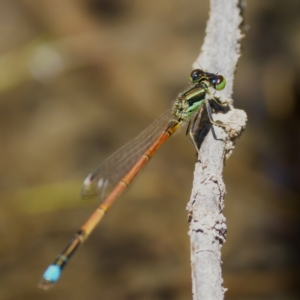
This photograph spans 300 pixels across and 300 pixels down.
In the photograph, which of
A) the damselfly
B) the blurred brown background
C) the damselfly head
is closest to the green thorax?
the damselfly

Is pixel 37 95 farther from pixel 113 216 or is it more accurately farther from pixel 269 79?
pixel 269 79

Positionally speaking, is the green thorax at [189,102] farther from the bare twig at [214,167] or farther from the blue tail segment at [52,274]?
Result: the blue tail segment at [52,274]

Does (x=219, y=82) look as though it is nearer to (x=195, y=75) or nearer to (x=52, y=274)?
(x=195, y=75)

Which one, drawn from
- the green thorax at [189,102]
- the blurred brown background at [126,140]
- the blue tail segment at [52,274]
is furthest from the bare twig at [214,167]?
the blurred brown background at [126,140]

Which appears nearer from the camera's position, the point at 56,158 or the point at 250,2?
the point at 56,158

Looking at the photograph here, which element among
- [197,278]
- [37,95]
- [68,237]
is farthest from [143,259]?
[197,278]

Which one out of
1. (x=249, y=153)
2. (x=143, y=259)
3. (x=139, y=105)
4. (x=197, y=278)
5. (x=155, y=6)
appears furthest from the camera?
(x=155, y=6)
